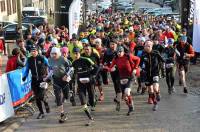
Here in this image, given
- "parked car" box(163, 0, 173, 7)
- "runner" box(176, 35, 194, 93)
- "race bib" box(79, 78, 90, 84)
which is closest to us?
"race bib" box(79, 78, 90, 84)

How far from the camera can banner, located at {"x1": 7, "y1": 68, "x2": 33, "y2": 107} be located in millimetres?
12102

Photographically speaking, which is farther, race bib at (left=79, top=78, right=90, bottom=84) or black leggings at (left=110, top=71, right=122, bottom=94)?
black leggings at (left=110, top=71, right=122, bottom=94)

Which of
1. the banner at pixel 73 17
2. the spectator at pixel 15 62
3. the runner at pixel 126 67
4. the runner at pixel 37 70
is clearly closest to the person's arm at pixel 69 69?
the runner at pixel 37 70

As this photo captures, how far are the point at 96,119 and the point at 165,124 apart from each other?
5.78ft

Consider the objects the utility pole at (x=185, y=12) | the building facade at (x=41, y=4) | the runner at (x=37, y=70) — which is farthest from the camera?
the building facade at (x=41, y=4)

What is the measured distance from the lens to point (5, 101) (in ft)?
38.1

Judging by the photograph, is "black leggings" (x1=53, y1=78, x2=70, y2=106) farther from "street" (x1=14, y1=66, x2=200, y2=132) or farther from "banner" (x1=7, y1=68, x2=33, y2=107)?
"banner" (x1=7, y1=68, x2=33, y2=107)

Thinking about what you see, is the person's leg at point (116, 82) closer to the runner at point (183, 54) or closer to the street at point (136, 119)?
the street at point (136, 119)

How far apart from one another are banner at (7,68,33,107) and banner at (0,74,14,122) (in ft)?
0.74

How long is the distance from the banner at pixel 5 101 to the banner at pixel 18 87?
23 centimetres

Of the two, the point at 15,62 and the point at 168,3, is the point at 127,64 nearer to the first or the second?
the point at 15,62

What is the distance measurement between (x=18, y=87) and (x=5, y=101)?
0.93 meters

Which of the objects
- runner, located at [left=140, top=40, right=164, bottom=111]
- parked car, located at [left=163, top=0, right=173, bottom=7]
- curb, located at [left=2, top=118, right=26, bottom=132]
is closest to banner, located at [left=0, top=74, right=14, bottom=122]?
curb, located at [left=2, top=118, right=26, bottom=132]

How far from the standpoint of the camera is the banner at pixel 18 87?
1210 cm
